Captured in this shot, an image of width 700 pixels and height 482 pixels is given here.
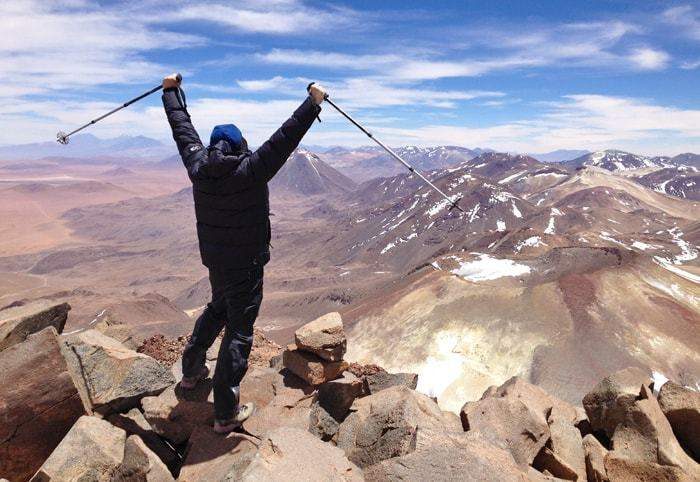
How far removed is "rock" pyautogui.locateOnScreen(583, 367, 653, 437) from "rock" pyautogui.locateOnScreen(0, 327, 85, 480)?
7.89 m

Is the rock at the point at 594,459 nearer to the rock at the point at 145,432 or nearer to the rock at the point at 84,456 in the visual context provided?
the rock at the point at 145,432

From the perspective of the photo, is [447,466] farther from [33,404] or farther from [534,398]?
[33,404]

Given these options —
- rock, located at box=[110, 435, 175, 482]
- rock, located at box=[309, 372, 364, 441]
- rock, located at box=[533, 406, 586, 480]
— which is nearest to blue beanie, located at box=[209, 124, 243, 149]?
rock, located at box=[110, 435, 175, 482]

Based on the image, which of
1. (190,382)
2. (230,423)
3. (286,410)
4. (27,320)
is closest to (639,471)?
(286,410)

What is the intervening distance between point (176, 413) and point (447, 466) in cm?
386

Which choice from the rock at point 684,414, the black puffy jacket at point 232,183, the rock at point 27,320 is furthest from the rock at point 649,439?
the rock at point 27,320

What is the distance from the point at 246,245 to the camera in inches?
208

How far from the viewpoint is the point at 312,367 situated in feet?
25.3

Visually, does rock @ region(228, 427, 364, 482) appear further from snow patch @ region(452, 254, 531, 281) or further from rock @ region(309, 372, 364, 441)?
snow patch @ region(452, 254, 531, 281)

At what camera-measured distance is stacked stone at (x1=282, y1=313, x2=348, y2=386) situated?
7.73 m

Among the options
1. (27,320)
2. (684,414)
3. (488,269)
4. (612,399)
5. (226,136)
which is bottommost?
(488,269)

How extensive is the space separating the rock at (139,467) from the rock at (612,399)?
6.67 meters

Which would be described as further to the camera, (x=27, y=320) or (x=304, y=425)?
(x=27, y=320)

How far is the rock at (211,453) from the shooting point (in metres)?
4.92
